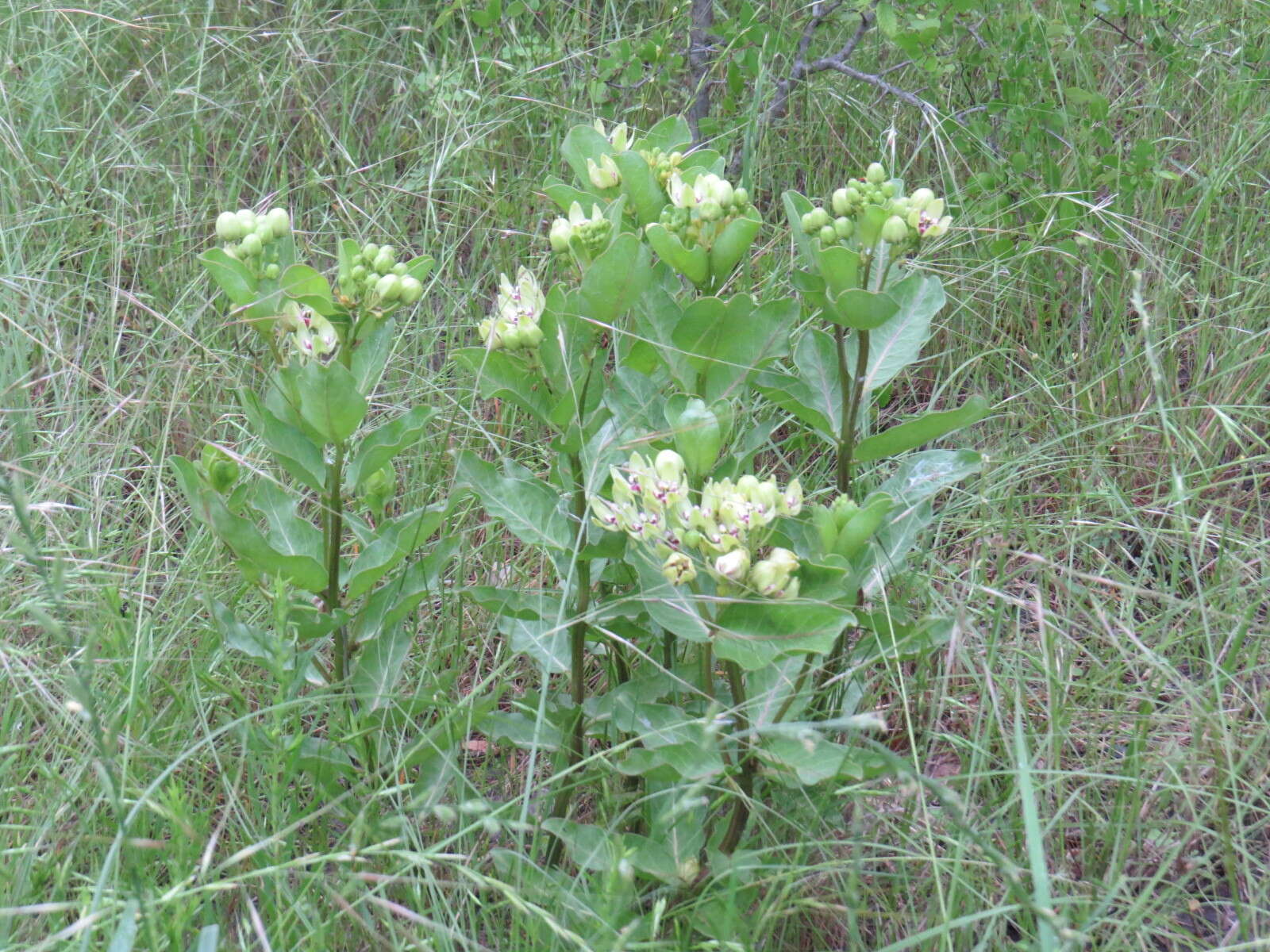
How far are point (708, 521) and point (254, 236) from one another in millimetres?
726

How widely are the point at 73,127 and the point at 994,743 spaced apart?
2.61 meters

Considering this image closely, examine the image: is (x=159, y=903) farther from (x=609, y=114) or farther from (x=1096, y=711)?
(x=609, y=114)

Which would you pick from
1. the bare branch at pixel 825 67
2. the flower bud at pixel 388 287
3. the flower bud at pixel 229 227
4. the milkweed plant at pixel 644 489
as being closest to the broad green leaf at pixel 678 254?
the milkweed plant at pixel 644 489

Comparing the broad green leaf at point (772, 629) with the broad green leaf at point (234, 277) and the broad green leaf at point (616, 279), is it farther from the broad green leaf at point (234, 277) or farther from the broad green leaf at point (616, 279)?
the broad green leaf at point (234, 277)

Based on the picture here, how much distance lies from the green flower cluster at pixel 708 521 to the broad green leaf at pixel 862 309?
251mm

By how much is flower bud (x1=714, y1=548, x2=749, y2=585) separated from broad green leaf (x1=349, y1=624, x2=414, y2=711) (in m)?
0.54

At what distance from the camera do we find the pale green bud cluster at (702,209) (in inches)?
Answer: 59.0

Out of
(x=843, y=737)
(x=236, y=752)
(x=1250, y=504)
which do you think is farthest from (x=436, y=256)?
(x=1250, y=504)

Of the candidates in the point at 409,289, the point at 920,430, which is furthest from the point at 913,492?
the point at 409,289

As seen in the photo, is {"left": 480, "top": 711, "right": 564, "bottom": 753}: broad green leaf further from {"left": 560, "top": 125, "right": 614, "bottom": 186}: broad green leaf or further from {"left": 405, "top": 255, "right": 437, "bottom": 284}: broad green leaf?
{"left": 560, "top": 125, "right": 614, "bottom": 186}: broad green leaf

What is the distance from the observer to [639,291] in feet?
4.92

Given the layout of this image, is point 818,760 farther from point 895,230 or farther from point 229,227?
point 229,227

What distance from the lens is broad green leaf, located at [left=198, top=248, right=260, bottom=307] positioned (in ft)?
5.03

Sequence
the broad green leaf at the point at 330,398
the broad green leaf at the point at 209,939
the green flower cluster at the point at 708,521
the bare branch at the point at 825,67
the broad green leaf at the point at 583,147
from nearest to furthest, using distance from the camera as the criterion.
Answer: the broad green leaf at the point at 209,939 < the green flower cluster at the point at 708,521 < the broad green leaf at the point at 330,398 < the broad green leaf at the point at 583,147 < the bare branch at the point at 825,67
